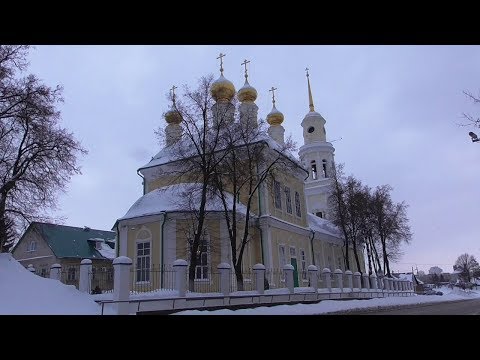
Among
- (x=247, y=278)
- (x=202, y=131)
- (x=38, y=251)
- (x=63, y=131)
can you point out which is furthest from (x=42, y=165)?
(x=38, y=251)

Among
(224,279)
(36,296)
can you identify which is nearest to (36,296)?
(36,296)

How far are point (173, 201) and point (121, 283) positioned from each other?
10.6 m

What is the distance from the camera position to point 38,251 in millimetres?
39344

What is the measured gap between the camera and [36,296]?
1220 centimetres

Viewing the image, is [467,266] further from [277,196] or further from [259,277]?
[259,277]

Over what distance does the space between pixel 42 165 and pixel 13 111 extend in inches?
93.0

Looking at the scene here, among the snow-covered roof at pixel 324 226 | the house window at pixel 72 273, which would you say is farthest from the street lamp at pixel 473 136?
the house window at pixel 72 273

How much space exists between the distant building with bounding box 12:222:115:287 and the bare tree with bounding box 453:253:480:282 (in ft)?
246

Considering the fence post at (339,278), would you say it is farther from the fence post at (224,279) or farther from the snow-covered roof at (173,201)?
the fence post at (224,279)

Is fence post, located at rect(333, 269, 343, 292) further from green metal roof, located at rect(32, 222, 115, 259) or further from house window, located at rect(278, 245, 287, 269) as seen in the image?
green metal roof, located at rect(32, 222, 115, 259)

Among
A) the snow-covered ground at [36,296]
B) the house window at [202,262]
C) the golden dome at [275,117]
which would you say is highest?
the golden dome at [275,117]

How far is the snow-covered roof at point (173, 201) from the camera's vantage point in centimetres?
2159

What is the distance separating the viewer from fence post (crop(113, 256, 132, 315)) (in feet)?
39.6
